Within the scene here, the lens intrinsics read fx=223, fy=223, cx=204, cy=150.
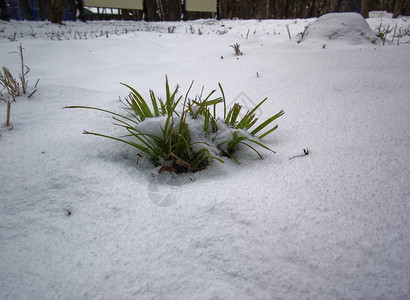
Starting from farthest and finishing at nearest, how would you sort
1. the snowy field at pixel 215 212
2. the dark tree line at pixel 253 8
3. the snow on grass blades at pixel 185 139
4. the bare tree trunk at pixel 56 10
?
the dark tree line at pixel 253 8
the bare tree trunk at pixel 56 10
the snow on grass blades at pixel 185 139
the snowy field at pixel 215 212

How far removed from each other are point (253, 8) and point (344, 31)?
917 cm

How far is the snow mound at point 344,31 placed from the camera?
2.82 m

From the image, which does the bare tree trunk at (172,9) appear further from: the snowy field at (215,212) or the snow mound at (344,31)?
the snowy field at (215,212)

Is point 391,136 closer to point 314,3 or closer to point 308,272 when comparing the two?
point 308,272

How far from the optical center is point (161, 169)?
86 cm

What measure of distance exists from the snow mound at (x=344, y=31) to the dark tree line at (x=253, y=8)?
14.9 feet

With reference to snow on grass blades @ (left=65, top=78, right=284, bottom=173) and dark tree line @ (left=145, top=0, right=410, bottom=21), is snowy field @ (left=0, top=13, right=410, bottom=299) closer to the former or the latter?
snow on grass blades @ (left=65, top=78, right=284, bottom=173)

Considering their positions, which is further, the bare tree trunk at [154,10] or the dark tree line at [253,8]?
the bare tree trunk at [154,10]

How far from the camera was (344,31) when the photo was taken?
2.84m

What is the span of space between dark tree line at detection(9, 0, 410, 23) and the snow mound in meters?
4.54

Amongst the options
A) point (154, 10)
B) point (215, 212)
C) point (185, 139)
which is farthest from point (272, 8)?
point (215, 212)

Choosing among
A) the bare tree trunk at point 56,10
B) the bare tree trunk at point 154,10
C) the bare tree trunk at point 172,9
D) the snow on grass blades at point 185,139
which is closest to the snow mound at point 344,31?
the snow on grass blades at point 185,139

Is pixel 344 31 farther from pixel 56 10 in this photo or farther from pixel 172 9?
pixel 172 9

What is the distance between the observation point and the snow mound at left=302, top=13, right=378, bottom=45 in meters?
2.82
